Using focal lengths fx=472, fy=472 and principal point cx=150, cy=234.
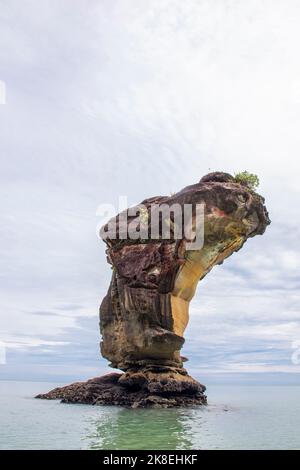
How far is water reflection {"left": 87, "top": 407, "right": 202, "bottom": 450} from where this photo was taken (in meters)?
14.2

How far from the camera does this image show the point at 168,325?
27.2 meters

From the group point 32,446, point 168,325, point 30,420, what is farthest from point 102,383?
point 32,446

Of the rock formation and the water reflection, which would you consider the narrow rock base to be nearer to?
the rock formation

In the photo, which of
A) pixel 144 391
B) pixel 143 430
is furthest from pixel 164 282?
pixel 143 430

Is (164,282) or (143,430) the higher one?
(164,282)

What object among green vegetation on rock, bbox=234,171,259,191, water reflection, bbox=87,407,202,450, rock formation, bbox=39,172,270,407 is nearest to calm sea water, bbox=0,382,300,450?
water reflection, bbox=87,407,202,450

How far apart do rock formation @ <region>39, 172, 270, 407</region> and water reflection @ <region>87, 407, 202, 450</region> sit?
345 cm

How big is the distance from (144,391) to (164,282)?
6310mm

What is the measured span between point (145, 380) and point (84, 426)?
910cm

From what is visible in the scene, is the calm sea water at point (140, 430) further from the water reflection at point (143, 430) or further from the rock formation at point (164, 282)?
the rock formation at point (164, 282)

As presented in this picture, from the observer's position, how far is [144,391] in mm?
26969

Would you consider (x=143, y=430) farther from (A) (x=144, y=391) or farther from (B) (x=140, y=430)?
(A) (x=144, y=391)

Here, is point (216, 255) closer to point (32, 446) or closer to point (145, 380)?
point (145, 380)
